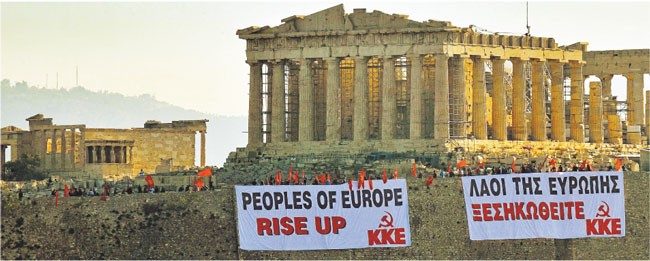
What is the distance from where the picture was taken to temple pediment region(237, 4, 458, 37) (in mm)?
113250

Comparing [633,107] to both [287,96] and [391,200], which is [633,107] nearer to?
[287,96]

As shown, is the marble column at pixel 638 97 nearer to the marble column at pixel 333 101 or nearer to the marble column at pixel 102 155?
the marble column at pixel 333 101

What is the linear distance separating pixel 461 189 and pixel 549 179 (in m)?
4.04

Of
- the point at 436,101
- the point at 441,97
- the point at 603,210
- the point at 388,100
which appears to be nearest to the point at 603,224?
the point at 603,210

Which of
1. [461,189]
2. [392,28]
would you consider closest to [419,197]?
[461,189]

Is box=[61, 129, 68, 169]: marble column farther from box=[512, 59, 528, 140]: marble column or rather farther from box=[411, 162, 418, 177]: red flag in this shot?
box=[411, 162, 418, 177]: red flag

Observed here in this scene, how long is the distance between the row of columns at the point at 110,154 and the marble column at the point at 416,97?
2520cm

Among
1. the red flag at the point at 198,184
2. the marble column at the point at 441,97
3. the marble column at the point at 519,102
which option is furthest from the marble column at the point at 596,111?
the red flag at the point at 198,184

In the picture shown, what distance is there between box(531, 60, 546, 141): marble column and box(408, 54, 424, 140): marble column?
8.22m

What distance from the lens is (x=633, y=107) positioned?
13088 cm

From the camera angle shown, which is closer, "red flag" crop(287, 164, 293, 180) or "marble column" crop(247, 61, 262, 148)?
"red flag" crop(287, 164, 293, 180)

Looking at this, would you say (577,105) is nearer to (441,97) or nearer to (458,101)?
(458,101)

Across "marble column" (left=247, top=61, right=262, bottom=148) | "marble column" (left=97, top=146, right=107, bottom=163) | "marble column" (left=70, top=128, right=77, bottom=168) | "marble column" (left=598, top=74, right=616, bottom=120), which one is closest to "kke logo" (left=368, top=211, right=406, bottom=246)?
"marble column" (left=247, top=61, right=262, bottom=148)

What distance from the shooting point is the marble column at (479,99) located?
116 metres
